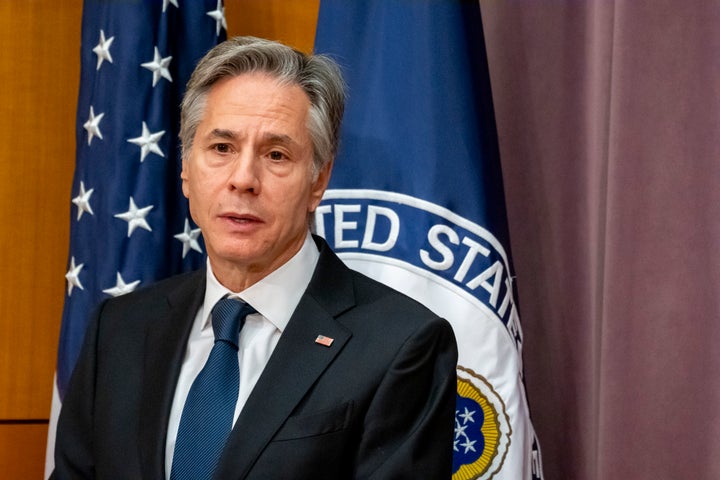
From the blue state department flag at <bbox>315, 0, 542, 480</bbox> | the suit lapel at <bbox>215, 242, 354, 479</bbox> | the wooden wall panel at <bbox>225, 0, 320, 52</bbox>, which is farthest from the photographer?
the wooden wall panel at <bbox>225, 0, 320, 52</bbox>

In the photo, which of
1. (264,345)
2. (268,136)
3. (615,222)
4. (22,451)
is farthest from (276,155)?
(22,451)

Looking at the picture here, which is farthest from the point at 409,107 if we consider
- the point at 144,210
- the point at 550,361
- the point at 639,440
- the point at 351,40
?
the point at 639,440

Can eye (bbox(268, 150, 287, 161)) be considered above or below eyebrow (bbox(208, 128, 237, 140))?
below

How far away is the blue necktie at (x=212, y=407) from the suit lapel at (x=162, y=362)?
0.04m

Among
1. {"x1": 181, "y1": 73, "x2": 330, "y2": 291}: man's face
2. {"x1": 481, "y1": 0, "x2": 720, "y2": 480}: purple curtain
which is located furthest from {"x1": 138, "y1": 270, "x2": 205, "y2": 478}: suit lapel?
{"x1": 481, "y1": 0, "x2": 720, "y2": 480}: purple curtain

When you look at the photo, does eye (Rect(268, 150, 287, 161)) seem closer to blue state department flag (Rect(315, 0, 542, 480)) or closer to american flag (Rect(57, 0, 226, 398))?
blue state department flag (Rect(315, 0, 542, 480))

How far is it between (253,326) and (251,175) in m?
0.29

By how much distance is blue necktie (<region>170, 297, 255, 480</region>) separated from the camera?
5.31 feet

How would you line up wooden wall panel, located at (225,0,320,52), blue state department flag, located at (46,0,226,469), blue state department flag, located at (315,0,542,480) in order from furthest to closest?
wooden wall panel, located at (225,0,320,52), blue state department flag, located at (46,0,226,469), blue state department flag, located at (315,0,542,480)

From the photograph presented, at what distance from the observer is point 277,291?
1755mm

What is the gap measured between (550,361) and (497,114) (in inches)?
27.9

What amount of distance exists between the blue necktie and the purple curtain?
1.07m

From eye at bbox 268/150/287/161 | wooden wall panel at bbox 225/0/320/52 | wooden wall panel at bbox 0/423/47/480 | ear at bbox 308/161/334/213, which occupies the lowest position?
wooden wall panel at bbox 0/423/47/480

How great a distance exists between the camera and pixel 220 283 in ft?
5.92
